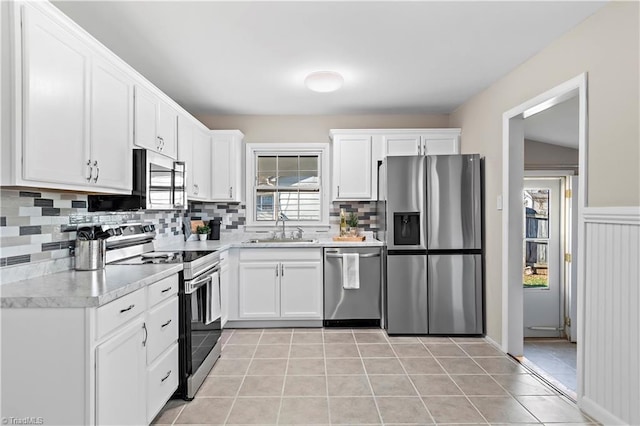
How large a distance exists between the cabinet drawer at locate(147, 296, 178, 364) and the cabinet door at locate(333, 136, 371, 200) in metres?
2.52

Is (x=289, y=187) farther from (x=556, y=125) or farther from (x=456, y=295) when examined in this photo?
(x=556, y=125)

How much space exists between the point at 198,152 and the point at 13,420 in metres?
2.83

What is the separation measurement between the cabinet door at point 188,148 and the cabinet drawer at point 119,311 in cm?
180

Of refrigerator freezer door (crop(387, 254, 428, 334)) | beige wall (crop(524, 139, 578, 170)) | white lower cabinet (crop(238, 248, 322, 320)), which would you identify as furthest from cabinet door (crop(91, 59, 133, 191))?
beige wall (crop(524, 139, 578, 170))

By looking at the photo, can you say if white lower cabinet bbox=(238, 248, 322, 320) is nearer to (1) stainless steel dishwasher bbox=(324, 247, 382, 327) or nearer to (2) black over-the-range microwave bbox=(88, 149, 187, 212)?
(1) stainless steel dishwasher bbox=(324, 247, 382, 327)

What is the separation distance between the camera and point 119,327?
172 centimetres

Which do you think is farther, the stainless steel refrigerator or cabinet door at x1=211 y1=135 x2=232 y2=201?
cabinet door at x1=211 y1=135 x2=232 y2=201

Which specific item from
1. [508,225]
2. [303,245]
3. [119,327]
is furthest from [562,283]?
[119,327]

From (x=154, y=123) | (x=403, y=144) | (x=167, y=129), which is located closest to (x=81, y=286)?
(x=154, y=123)

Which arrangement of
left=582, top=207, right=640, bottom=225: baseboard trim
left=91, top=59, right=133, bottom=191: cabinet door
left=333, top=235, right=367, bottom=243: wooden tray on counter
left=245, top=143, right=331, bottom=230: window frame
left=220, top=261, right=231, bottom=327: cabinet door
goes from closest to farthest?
left=582, top=207, right=640, bottom=225: baseboard trim → left=91, top=59, right=133, bottom=191: cabinet door → left=220, top=261, right=231, bottom=327: cabinet door → left=333, top=235, right=367, bottom=243: wooden tray on counter → left=245, top=143, right=331, bottom=230: window frame

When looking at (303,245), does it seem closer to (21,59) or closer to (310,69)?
(310,69)

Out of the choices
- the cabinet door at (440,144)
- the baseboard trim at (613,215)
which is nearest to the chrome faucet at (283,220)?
the cabinet door at (440,144)

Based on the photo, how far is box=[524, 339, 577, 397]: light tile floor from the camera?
3086 mm

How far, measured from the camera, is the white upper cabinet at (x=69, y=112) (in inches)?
63.5
